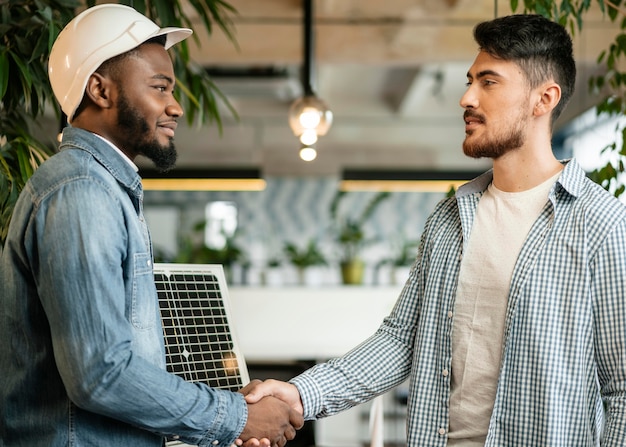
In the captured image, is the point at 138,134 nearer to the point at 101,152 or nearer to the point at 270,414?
the point at 101,152

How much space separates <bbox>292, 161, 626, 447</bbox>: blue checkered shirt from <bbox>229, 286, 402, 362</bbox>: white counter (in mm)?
4179

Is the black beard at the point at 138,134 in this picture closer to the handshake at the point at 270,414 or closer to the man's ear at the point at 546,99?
the handshake at the point at 270,414

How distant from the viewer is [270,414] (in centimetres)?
183

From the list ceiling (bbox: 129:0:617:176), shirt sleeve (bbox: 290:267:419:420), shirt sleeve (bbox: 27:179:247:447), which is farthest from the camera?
ceiling (bbox: 129:0:617:176)

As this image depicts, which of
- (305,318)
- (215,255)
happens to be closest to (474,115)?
(305,318)

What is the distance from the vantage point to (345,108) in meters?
9.23

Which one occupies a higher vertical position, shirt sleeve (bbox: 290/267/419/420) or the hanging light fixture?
the hanging light fixture

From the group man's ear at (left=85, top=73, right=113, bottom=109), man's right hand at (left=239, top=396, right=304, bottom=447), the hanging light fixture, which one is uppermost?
the hanging light fixture

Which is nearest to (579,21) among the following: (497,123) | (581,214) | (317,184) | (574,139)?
(497,123)

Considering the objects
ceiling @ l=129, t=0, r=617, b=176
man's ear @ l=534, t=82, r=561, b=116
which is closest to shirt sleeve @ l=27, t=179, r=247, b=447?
man's ear @ l=534, t=82, r=561, b=116

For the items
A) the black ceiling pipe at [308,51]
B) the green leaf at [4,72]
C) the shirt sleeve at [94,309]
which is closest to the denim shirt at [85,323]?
the shirt sleeve at [94,309]

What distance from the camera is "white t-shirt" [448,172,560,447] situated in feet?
5.76

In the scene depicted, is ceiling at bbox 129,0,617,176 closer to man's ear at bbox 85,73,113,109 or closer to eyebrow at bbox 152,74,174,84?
eyebrow at bbox 152,74,174,84

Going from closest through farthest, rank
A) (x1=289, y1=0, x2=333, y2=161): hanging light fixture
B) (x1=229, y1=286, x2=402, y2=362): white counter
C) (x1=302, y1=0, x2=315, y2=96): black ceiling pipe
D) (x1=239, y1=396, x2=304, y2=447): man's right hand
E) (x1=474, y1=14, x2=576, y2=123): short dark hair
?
1. (x1=239, y1=396, x2=304, y2=447): man's right hand
2. (x1=474, y1=14, x2=576, y2=123): short dark hair
3. (x1=289, y1=0, x2=333, y2=161): hanging light fixture
4. (x1=302, y1=0, x2=315, y2=96): black ceiling pipe
5. (x1=229, y1=286, x2=402, y2=362): white counter
